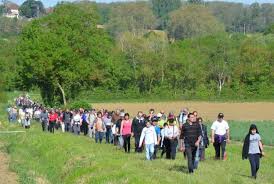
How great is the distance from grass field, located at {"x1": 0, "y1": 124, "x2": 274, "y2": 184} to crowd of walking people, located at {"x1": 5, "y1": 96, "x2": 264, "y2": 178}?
48cm

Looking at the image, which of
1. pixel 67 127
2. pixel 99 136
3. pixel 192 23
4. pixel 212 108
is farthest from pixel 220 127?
pixel 192 23

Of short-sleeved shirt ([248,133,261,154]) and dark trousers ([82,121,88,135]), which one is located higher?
short-sleeved shirt ([248,133,261,154])

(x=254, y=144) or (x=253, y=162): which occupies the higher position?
(x=254, y=144)

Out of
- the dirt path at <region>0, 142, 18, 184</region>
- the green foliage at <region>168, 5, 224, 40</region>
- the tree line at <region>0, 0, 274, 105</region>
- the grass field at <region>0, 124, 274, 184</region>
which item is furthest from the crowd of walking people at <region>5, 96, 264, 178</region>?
the green foliage at <region>168, 5, 224, 40</region>

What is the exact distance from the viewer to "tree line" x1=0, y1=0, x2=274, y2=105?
59.9m

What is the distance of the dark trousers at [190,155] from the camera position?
1808 cm

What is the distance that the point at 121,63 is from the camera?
95.8 metres

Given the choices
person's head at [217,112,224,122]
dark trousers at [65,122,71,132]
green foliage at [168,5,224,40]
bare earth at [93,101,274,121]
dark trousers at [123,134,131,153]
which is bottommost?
bare earth at [93,101,274,121]

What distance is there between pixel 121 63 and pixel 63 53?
3753cm

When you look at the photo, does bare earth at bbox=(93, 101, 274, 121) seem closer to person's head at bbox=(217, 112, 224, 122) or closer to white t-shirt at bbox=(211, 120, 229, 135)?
white t-shirt at bbox=(211, 120, 229, 135)

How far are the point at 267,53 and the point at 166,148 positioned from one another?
80.1m

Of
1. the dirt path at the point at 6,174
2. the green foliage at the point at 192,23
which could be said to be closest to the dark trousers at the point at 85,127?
the dirt path at the point at 6,174

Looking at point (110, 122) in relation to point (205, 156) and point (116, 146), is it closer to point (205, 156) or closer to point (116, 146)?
point (116, 146)

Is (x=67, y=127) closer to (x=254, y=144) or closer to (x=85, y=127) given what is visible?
(x=85, y=127)
